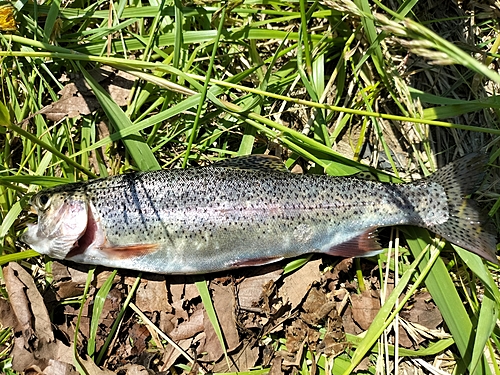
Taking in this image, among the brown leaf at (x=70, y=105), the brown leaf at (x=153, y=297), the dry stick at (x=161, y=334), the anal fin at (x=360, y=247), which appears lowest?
the dry stick at (x=161, y=334)

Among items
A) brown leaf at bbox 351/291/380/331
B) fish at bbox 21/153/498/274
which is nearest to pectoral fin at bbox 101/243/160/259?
fish at bbox 21/153/498/274

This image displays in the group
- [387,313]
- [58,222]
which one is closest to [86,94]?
[58,222]

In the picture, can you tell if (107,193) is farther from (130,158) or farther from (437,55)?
(437,55)

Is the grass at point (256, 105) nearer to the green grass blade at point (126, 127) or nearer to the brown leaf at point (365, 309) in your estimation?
the green grass blade at point (126, 127)

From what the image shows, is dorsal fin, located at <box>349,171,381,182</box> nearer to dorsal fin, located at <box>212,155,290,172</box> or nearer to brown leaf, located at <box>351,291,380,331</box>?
dorsal fin, located at <box>212,155,290,172</box>

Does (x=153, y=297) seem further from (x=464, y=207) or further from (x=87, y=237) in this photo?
(x=464, y=207)

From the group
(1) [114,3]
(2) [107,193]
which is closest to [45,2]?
(1) [114,3]

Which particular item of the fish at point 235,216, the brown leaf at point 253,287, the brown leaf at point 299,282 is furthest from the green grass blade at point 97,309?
the brown leaf at point 299,282
